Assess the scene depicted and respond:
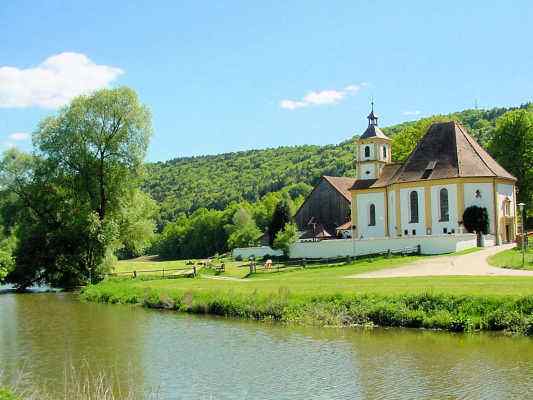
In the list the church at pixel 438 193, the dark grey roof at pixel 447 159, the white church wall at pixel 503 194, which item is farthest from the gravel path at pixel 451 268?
the dark grey roof at pixel 447 159

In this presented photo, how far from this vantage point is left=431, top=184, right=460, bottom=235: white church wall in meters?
49.9

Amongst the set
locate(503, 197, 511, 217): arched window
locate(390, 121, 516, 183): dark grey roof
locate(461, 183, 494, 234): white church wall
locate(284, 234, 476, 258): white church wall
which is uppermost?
locate(390, 121, 516, 183): dark grey roof

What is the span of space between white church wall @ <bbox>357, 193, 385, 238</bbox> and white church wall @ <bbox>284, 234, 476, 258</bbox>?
6.19 meters

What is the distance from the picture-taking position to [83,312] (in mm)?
32719

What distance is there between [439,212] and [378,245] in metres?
5.69

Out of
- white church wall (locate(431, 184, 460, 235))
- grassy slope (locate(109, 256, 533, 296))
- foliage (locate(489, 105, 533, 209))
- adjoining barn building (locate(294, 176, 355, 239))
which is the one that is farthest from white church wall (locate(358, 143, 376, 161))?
grassy slope (locate(109, 256, 533, 296))

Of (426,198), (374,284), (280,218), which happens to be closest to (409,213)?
(426,198)

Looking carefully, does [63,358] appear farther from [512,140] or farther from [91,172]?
[512,140]

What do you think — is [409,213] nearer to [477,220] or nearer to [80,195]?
[477,220]

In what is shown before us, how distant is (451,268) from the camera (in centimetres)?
3650

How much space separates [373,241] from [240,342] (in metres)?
28.2

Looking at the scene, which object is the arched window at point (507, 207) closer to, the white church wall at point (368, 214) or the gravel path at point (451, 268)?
the gravel path at point (451, 268)

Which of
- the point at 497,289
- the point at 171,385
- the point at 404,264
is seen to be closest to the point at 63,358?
the point at 171,385

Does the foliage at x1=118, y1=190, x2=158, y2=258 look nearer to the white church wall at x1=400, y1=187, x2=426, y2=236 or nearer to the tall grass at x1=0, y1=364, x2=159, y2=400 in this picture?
the white church wall at x1=400, y1=187, x2=426, y2=236
